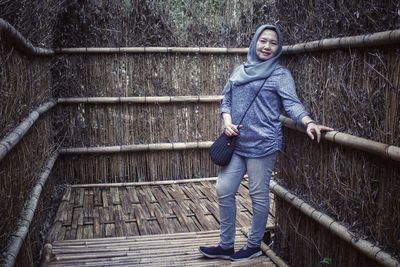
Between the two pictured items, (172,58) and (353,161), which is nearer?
(353,161)

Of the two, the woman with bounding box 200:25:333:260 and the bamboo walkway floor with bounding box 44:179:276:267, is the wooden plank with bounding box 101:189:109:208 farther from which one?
the woman with bounding box 200:25:333:260

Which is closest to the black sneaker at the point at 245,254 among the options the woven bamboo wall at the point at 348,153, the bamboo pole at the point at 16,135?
the woven bamboo wall at the point at 348,153

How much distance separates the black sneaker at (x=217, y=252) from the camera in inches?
111

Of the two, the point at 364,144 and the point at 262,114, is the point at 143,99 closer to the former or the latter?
the point at 262,114

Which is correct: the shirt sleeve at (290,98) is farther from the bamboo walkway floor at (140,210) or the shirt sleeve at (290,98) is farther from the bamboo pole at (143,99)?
the bamboo pole at (143,99)

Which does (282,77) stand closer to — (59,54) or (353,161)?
(353,161)

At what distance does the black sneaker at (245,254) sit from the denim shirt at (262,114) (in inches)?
24.9

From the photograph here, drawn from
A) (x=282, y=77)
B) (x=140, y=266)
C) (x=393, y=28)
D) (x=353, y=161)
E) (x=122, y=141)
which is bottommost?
(x=140, y=266)

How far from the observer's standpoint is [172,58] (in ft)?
15.2

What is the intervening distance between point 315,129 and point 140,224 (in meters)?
1.89

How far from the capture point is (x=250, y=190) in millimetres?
2697

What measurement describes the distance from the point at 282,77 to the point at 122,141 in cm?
251

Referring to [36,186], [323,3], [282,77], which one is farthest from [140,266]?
[323,3]

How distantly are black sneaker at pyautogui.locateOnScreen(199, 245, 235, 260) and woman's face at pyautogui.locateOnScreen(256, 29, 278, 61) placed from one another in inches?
48.3
